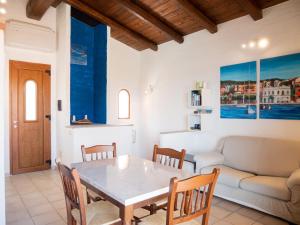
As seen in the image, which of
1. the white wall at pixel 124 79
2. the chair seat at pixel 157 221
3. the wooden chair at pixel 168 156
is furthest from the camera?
the white wall at pixel 124 79

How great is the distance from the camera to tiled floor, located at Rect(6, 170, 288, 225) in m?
2.65

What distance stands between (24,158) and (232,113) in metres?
4.34

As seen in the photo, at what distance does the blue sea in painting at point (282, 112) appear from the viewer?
10.6 ft

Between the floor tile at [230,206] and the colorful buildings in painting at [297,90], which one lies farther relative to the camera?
the colorful buildings in painting at [297,90]

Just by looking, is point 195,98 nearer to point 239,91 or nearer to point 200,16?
point 239,91

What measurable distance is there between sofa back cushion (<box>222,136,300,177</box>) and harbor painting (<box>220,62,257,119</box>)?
46 centimetres

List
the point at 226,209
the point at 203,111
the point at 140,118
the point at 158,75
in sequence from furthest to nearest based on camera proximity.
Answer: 1. the point at 140,118
2. the point at 158,75
3. the point at 203,111
4. the point at 226,209

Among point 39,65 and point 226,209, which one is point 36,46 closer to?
point 39,65

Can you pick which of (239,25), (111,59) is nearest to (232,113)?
(239,25)

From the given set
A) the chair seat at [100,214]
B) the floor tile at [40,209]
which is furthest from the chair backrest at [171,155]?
the floor tile at [40,209]

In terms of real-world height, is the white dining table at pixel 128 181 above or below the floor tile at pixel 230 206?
above

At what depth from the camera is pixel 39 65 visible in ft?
15.5

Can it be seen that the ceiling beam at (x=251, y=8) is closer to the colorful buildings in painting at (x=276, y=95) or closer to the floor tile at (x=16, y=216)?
the colorful buildings in painting at (x=276, y=95)

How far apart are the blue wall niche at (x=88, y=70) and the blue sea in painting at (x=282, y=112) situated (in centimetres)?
320
